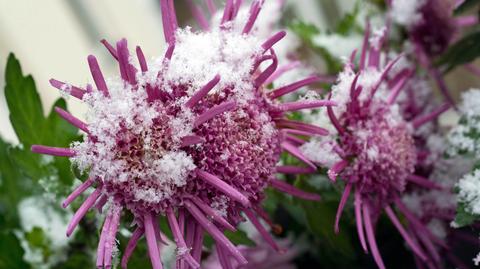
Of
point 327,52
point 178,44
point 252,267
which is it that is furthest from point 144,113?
point 327,52

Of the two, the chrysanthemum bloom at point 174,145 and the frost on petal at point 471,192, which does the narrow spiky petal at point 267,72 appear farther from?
the frost on petal at point 471,192

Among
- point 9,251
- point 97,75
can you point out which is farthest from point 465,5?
point 9,251

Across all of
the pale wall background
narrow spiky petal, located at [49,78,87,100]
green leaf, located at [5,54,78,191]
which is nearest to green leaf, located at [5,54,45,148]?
green leaf, located at [5,54,78,191]

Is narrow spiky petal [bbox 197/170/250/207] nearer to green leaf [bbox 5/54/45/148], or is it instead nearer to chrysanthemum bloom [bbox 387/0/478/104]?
green leaf [bbox 5/54/45/148]

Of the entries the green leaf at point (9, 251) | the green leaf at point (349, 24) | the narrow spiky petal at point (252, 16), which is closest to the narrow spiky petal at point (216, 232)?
the narrow spiky petal at point (252, 16)

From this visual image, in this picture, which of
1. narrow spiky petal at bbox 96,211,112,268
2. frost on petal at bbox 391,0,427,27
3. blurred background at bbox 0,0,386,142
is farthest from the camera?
blurred background at bbox 0,0,386,142

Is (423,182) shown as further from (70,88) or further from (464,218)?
(70,88)
